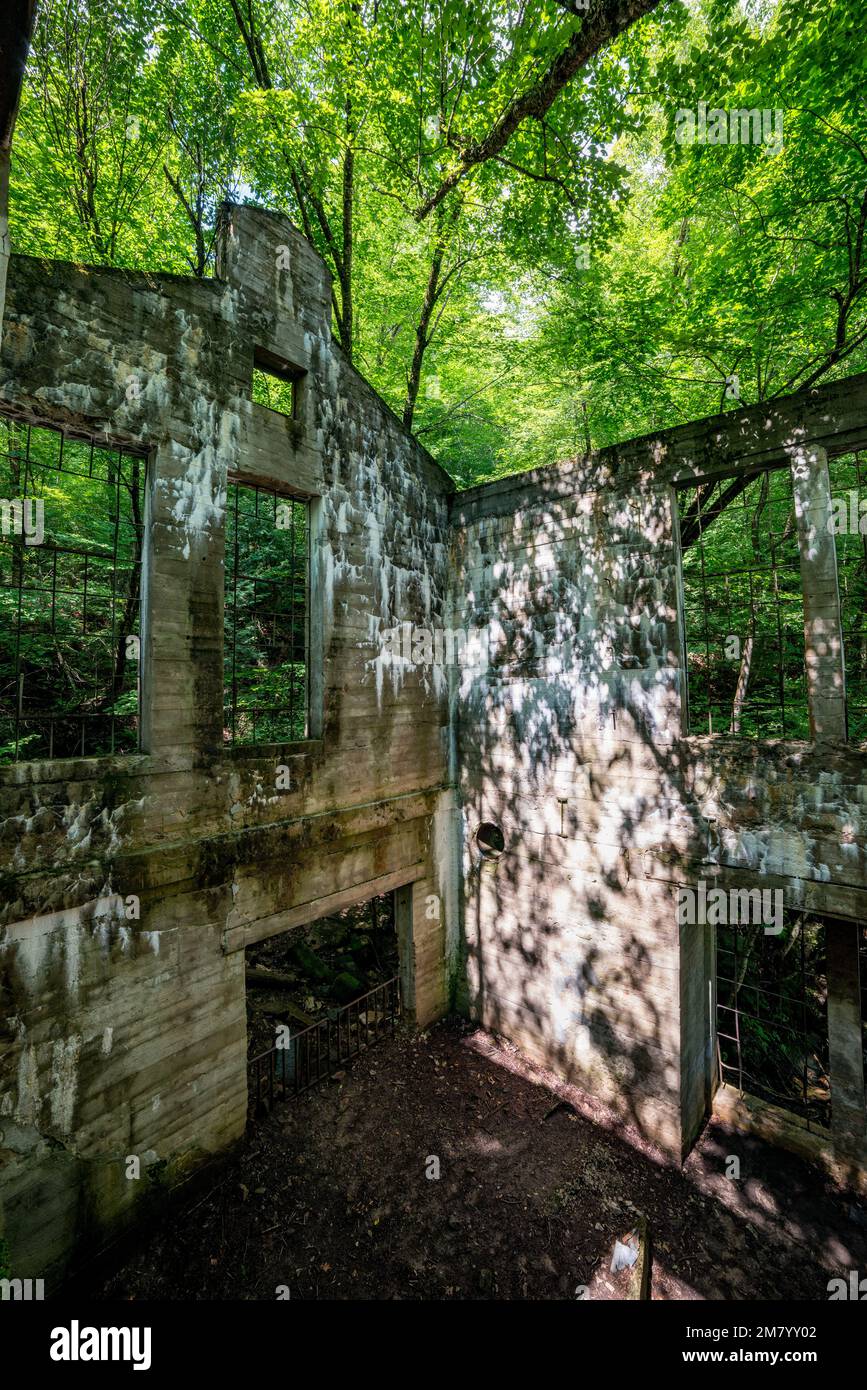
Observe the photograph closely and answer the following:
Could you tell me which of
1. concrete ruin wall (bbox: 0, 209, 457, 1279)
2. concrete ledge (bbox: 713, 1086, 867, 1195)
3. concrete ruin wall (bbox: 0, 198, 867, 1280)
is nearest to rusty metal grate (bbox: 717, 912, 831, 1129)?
concrete ledge (bbox: 713, 1086, 867, 1195)

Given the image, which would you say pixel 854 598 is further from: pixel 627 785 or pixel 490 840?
pixel 490 840

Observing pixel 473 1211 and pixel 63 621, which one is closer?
pixel 473 1211

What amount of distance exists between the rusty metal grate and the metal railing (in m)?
4.55

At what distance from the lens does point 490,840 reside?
311 inches

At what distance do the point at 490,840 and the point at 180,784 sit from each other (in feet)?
15.0

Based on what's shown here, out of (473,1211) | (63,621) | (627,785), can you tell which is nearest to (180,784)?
(627,785)

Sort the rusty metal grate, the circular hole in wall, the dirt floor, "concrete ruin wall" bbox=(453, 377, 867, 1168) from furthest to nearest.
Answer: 1. the circular hole in wall
2. the rusty metal grate
3. "concrete ruin wall" bbox=(453, 377, 867, 1168)
4. the dirt floor

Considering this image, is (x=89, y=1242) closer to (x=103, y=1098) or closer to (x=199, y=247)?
(x=103, y=1098)

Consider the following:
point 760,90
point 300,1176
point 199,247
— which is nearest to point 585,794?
point 300,1176

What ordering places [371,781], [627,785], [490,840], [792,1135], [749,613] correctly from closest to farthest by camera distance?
[792,1135], [627,785], [371,781], [490,840], [749,613]

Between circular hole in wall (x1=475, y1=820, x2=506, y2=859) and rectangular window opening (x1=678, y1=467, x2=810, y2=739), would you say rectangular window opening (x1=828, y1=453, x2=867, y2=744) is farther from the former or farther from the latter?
circular hole in wall (x1=475, y1=820, x2=506, y2=859)

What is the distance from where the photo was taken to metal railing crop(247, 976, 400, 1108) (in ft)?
20.5

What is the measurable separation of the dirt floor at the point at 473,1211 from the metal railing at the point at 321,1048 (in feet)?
0.86

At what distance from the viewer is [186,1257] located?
4.52 m
